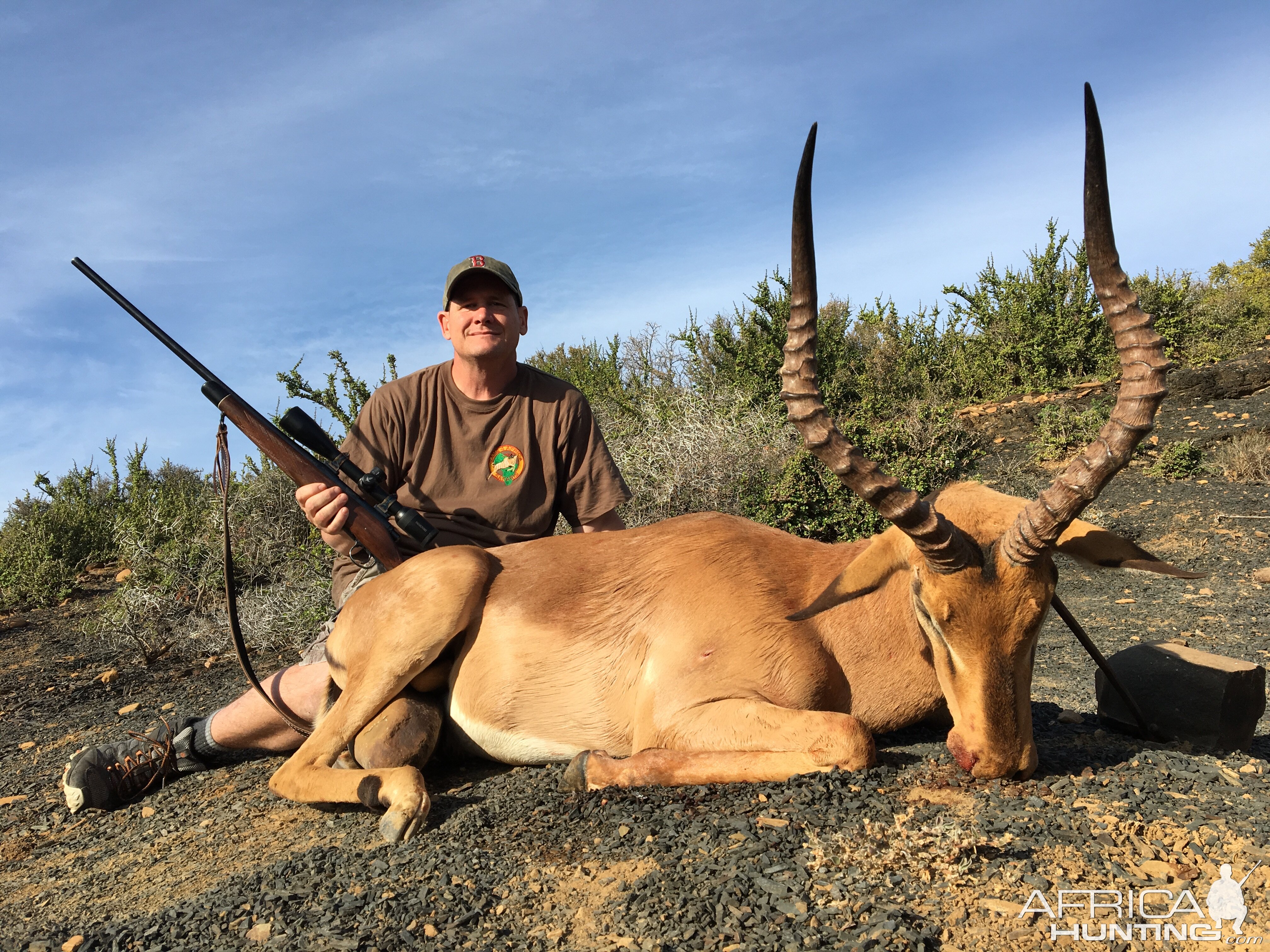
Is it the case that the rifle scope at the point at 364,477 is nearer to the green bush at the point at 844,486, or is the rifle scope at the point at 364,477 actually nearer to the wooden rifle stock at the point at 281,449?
the wooden rifle stock at the point at 281,449

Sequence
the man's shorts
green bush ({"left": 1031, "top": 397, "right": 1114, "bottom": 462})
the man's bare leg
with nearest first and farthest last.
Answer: the man's bare leg → the man's shorts → green bush ({"left": 1031, "top": 397, "right": 1114, "bottom": 462})

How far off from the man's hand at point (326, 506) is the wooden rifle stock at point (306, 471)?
0.13ft

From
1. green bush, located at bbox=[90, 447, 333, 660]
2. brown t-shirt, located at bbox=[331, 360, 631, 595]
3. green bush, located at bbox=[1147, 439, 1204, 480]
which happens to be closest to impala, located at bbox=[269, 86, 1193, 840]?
brown t-shirt, located at bbox=[331, 360, 631, 595]

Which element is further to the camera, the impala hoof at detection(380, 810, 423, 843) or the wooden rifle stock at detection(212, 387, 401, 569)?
the wooden rifle stock at detection(212, 387, 401, 569)

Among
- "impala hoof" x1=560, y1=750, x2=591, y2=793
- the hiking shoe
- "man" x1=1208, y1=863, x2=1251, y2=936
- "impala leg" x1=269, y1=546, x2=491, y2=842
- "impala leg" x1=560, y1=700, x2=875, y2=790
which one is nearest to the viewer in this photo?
"man" x1=1208, y1=863, x2=1251, y2=936

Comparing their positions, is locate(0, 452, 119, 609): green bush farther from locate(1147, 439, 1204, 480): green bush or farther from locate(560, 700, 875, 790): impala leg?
locate(1147, 439, 1204, 480): green bush

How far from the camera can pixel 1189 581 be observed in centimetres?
950

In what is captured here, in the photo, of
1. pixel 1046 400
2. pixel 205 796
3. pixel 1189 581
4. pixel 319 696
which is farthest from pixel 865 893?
pixel 1046 400

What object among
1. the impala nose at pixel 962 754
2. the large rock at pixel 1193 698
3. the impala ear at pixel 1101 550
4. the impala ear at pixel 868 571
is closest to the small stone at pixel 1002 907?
the impala nose at pixel 962 754

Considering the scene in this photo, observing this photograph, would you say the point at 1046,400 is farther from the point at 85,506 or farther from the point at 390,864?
the point at 85,506

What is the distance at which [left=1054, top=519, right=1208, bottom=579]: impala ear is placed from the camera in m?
3.99

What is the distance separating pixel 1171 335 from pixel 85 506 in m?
21.3

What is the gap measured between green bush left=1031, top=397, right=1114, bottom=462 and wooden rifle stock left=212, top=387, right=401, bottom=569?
1097cm

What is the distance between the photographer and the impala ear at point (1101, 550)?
13.1 ft
